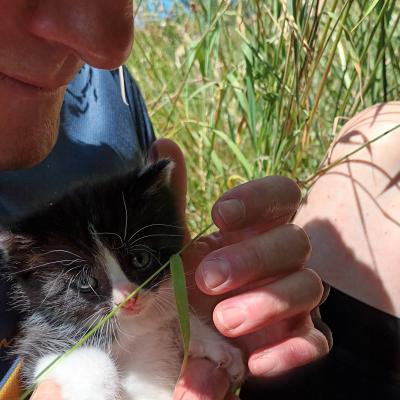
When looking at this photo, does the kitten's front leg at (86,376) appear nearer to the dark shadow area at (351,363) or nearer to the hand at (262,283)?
the hand at (262,283)

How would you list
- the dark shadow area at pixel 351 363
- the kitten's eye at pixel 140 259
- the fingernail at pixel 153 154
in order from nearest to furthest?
the kitten's eye at pixel 140 259 → the dark shadow area at pixel 351 363 → the fingernail at pixel 153 154

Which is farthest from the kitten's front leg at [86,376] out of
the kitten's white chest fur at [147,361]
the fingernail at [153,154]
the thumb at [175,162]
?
the fingernail at [153,154]

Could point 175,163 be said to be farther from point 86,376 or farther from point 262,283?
point 86,376

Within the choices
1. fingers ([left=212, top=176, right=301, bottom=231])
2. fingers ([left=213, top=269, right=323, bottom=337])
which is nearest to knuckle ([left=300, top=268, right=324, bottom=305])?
fingers ([left=213, top=269, right=323, bottom=337])

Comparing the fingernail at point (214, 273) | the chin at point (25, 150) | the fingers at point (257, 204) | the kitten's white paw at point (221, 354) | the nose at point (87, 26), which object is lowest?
the kitten's white paw at point (221, 354)

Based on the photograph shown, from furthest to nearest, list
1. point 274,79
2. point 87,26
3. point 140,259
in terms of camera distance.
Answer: point 274,79
point 140,259
point 87,26

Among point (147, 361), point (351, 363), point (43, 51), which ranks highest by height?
point (43, 51)

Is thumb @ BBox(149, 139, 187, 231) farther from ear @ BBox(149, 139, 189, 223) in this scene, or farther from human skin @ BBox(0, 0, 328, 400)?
human skin @ BBox(0, 0, 328, 400)

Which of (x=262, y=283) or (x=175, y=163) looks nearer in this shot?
(x=262, y=283)

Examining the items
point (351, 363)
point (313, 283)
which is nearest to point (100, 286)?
point (313, 283)
